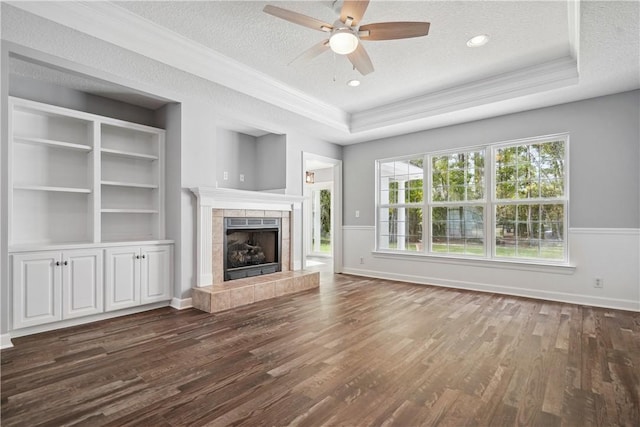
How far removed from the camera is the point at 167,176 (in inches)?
169

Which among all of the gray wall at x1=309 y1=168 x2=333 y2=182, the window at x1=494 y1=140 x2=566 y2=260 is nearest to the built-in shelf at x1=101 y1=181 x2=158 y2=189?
the window at x1=494 y1=140 x2=566 y2=260

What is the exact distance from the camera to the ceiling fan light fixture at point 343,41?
8.63 ft

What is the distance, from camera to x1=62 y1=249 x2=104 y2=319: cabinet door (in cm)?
330

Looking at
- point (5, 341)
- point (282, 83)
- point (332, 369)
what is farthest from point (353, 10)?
point (5, 341)

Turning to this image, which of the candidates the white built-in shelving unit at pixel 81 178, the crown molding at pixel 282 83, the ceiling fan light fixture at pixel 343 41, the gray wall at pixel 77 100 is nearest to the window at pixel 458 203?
the crown molding at pixel 282 83

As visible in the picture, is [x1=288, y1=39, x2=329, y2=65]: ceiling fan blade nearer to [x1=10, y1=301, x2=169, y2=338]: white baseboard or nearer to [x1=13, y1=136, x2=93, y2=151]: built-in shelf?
[x1=13, y1=136, x2=93, y2=151]: built-in shelf

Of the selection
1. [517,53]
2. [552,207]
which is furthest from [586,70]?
[552,207]

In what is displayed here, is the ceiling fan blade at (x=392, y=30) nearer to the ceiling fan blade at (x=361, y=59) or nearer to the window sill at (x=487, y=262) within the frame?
the ceiling fan blade at (x=361, y=59)

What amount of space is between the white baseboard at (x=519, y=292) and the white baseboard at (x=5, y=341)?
4993 mm

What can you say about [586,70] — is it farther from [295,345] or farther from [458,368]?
[295,345]

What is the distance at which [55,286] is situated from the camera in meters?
3.22

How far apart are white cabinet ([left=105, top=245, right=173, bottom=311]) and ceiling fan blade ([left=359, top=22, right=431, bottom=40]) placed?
3.34 meters

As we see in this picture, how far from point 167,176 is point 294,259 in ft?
7.64

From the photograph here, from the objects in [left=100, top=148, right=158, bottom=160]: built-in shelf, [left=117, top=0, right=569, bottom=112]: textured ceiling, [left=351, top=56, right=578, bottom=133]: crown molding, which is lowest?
[left=100, top=148, right=158, bottom=160]: built-in shelf
